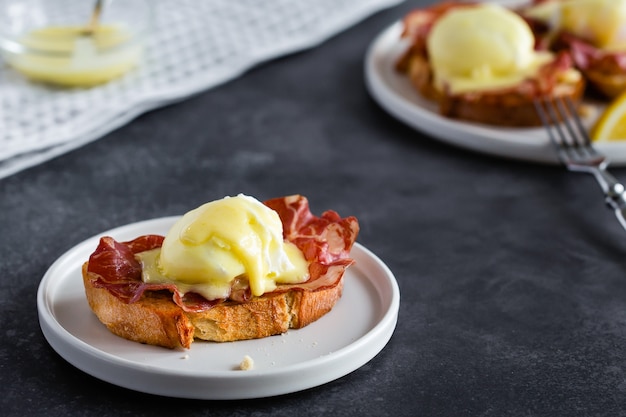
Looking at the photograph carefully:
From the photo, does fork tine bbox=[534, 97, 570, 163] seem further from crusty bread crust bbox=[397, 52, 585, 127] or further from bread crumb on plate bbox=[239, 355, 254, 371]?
bread crumb on plate bbox=[239, 355, 254, 371]

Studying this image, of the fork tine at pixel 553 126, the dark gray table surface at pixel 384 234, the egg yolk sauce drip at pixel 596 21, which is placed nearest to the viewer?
the dark gray table surface at pixel 384 234

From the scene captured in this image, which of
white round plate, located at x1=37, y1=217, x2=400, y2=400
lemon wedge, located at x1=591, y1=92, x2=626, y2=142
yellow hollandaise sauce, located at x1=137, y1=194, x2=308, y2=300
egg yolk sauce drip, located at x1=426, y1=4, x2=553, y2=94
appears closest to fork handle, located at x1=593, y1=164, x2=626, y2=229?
lemon wedge, located at x1=591, y1=92, x2=626, y2=142

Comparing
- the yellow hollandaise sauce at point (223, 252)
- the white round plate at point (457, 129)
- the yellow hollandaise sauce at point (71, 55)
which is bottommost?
the white round plate at point (457, 129)

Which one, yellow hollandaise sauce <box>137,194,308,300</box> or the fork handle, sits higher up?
yellow hollandaise sauce <box>137,194,308,300</box>

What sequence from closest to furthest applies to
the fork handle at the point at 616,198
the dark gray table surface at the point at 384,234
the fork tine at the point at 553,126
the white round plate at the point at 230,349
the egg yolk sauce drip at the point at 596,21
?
the white round plate at the point at 230,349, the dark gray table surface at the point at 384,234, the fork handle at the point at 616,198, the fork tine at the point at 553,126, the egg yolk sauce drip at the point at 596,21

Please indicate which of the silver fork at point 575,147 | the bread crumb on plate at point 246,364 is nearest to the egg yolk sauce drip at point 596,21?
the silver fork at point 575,147

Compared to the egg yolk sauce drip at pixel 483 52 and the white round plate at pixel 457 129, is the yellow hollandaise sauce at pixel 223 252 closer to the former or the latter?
the white round plate at pixel 457 129

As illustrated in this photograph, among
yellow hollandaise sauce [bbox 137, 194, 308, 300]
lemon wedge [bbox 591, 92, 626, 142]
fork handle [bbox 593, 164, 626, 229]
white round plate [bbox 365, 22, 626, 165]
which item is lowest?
white round plate [bbox 365, 22, 626, 165]
